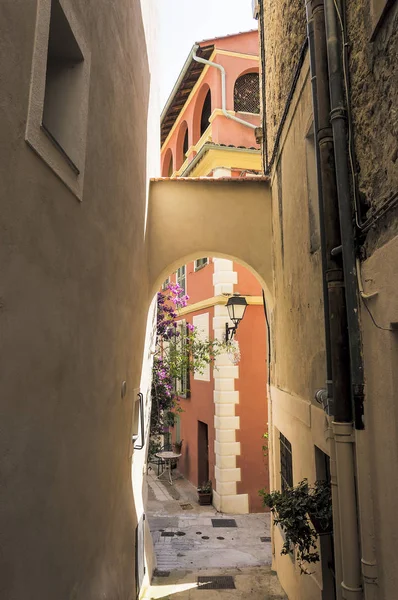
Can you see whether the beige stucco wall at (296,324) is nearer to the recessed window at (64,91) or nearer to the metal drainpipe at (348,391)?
the metal drainpipe at (348,391)

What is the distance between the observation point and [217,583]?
259 inches

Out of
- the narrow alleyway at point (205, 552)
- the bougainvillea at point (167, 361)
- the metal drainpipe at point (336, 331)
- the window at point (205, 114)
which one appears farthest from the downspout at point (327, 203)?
the window at point (205, 114)

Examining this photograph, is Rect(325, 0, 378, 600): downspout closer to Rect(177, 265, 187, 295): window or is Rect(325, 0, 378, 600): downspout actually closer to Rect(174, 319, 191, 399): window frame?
Rect(174, 319, 191, 399): window frame

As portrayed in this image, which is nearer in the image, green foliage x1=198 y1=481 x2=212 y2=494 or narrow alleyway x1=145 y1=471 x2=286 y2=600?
narrow alleyway x1=145 y1=471 x2=286 y2=600

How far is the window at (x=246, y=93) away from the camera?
13016 mm

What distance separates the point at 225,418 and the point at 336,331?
28.7 feet

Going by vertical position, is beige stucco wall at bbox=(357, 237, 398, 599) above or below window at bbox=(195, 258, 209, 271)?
below

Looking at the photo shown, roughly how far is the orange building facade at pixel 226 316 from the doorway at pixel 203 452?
28mm

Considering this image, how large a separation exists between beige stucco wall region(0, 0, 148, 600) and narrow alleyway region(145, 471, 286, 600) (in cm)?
157

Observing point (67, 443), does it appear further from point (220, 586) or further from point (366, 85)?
point (220, 586)

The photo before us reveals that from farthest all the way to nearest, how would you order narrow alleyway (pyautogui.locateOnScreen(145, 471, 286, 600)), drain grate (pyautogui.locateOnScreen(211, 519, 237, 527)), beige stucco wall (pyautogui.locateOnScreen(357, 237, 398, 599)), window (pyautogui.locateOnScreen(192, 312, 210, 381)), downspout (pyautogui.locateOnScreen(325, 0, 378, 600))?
window (pyautogui.locateOnScreen(192, 312, 210, 381))
drain grate (pyautogui.locateOnScreen(211, 519, 237, 527))
narrow alleyway (pyautogui.locateOnScreen(145, 471, 286, 600))
downspout (pyautogui.locateOnScreen(325, 0, 378, 600))
beige stucco wall (pyautogui.locateOnScreen(357, 237, 398, 599))

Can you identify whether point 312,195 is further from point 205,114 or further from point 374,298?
point 205,114

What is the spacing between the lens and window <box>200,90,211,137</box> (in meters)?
13.7

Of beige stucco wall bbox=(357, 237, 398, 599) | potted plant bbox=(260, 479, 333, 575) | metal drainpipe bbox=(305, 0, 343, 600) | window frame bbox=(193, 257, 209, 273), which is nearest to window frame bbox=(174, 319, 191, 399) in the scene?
window frame bbox=(193, 257, 209, 273)
